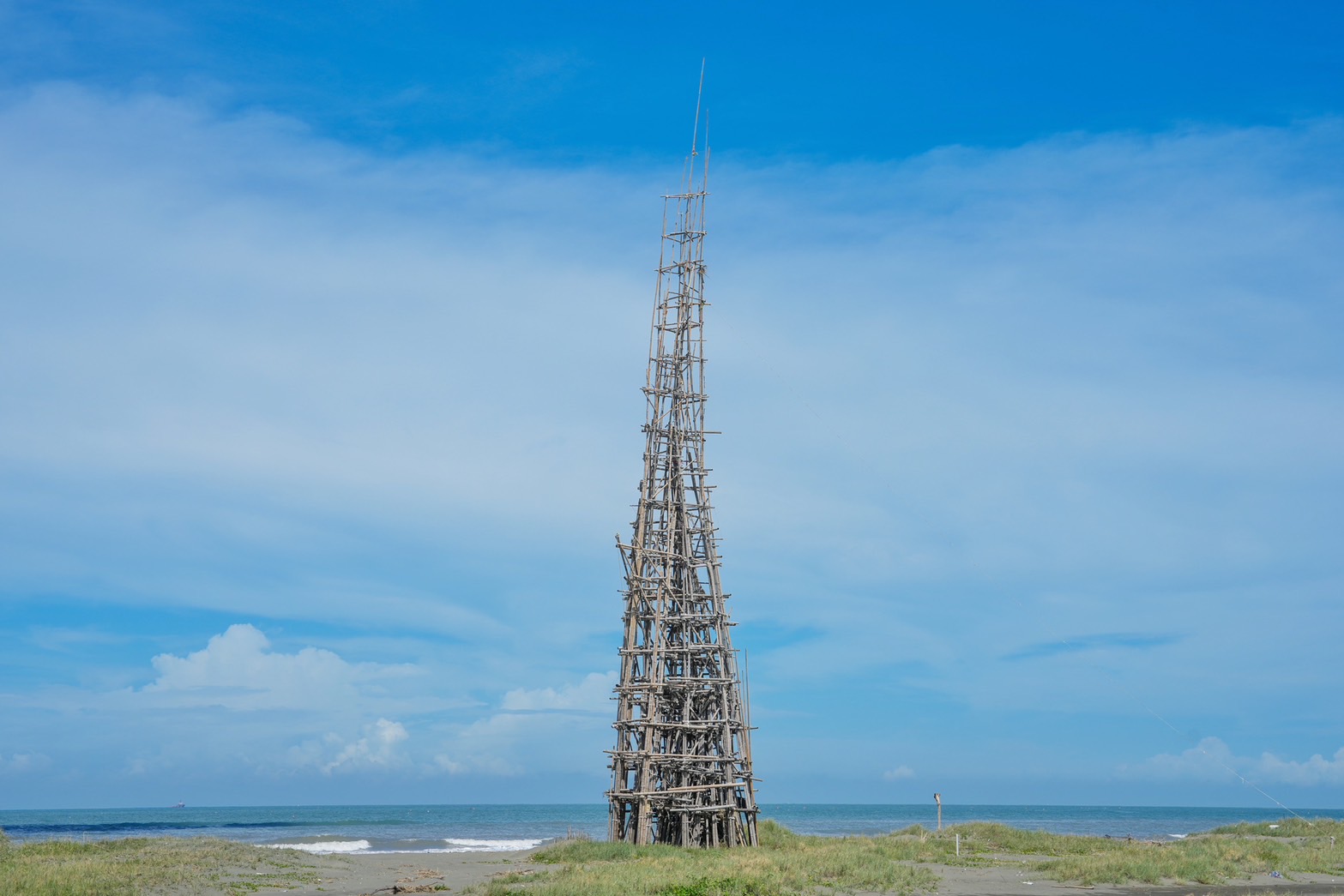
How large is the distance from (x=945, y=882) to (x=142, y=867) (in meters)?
18.8

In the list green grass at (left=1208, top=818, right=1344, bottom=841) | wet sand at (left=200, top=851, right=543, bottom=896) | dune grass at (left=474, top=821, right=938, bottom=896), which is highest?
green grass at (left=1208, top=818, right=1344, bottom=841)

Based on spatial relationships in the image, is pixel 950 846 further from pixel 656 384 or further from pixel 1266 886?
pixel 656 384

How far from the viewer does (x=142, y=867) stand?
27984 mm

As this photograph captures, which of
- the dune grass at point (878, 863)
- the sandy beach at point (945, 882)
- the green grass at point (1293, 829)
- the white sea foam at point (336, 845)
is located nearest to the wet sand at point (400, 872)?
the sandy beach at point (945, 882)

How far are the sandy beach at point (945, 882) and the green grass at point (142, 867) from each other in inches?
24.2

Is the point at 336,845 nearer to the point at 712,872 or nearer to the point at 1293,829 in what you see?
the point at 712,872

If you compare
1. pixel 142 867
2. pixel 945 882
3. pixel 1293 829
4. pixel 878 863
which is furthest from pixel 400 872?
pixel 1293 829

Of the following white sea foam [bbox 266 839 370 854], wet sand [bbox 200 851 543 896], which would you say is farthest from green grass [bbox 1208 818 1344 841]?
white sea foam [bbox 266 839 370 854]

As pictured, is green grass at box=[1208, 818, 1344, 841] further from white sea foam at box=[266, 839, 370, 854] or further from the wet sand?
white sea foam at box=[266, 839, 370, 854]

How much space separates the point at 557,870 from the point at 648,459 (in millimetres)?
11928

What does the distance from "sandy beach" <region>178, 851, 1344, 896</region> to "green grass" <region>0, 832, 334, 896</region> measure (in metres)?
0.61

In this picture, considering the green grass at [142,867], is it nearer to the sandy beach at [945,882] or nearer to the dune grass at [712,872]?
the sandy beach at [945,882]

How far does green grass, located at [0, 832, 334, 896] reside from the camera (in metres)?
24.3

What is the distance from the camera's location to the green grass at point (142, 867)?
2434cm
